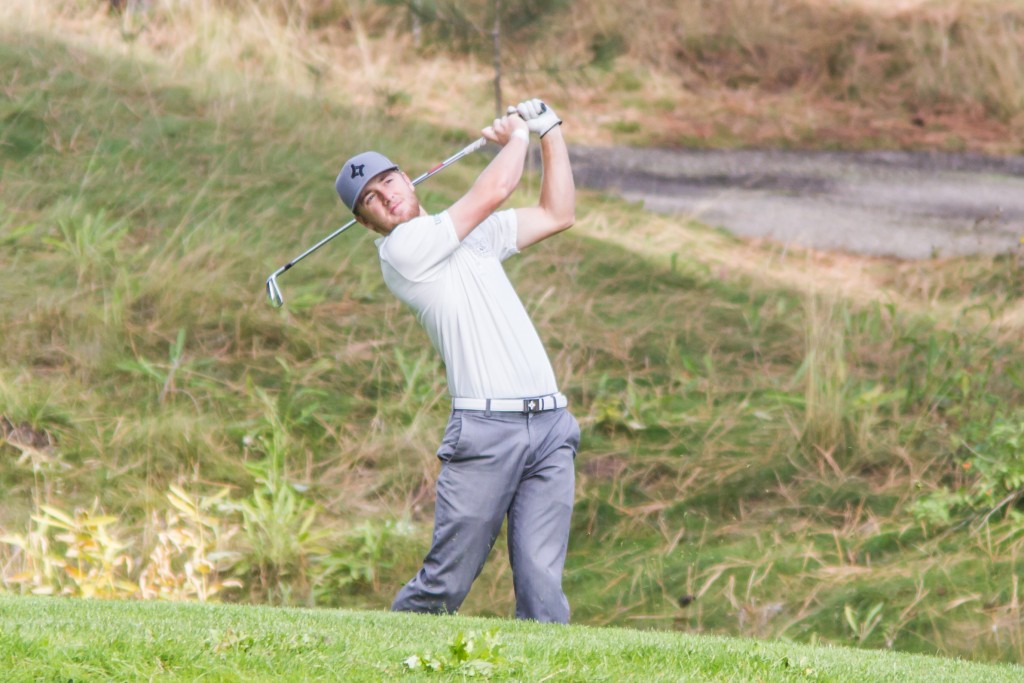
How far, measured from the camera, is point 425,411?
25.0 ft

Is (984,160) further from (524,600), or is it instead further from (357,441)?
(524,600)

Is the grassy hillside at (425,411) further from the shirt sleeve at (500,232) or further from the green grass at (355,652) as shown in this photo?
the shirt sleeve at (500,232)

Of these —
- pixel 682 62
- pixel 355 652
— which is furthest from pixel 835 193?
pixel 355 652

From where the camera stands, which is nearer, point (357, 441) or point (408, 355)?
point (357, 441)

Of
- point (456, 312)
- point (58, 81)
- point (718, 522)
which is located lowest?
point (718, 522)

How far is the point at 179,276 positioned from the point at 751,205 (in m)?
5.66

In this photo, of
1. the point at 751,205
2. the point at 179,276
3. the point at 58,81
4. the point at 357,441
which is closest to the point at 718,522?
the point at 357,441

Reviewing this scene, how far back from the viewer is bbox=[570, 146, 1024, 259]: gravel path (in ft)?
36.8

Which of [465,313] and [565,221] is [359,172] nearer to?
[465,313]

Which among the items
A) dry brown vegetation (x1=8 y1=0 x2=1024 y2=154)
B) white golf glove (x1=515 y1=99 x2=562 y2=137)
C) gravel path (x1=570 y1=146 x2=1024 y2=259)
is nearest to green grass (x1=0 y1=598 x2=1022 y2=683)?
white golf glove (x1=515 y1=99 x2=562 y2=137)

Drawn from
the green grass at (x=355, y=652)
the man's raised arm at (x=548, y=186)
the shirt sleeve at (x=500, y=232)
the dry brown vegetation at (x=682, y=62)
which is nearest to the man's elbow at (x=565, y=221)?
the man's raised arm at (x=548, y=186)

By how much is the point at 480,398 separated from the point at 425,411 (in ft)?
9.41

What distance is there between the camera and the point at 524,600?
4840mm

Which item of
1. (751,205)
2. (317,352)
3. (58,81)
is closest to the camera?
(317,352)
